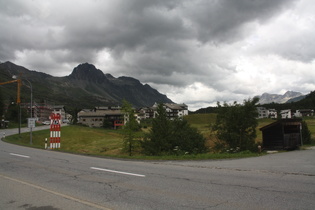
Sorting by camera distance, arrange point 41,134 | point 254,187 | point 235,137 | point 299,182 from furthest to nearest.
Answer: point 41,134 → point 235,137 → point 299,182 → point 254,187

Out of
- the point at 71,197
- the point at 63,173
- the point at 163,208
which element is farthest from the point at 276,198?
the point at 63,173

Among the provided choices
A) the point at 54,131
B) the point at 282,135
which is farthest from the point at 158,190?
the point at 282,135

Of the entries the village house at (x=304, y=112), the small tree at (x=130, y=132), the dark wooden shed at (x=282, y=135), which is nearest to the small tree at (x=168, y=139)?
the small tree at (x=130, y=132)

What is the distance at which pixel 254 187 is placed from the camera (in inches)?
300

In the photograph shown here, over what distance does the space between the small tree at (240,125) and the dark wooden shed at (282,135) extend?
3543 millimetres

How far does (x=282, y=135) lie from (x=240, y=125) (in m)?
5.49

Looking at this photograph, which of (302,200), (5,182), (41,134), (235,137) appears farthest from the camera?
(41,134)

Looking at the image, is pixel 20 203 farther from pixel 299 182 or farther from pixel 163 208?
pixel 299 182

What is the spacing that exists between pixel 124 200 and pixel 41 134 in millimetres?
55579

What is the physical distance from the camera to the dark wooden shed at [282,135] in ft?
93.0

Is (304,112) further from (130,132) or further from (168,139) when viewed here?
(130,132)

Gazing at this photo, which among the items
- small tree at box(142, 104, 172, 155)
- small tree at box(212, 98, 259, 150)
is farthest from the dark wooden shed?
small tree at box(142, 104, 172, 155)

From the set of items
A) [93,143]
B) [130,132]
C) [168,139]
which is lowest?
[93,143]

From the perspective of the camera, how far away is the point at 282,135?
28.7 metres
